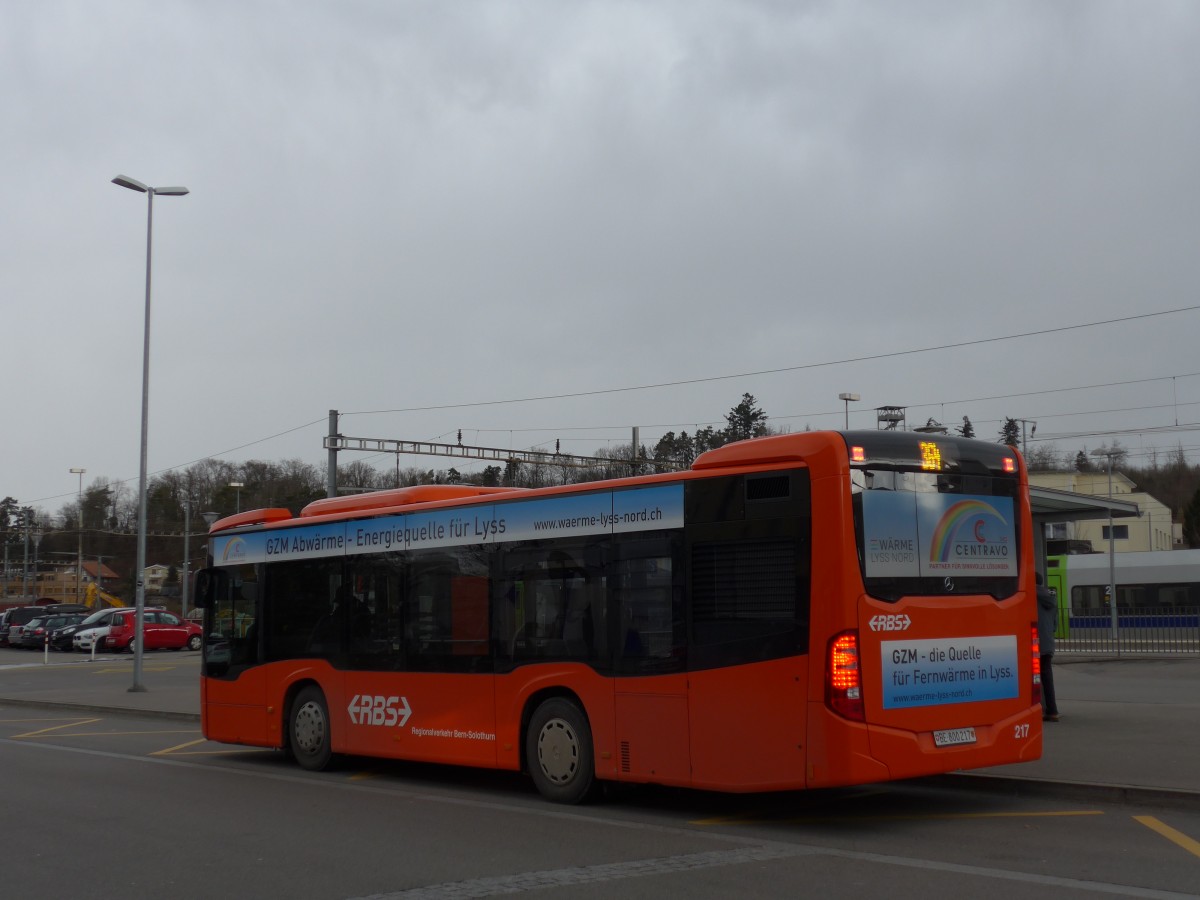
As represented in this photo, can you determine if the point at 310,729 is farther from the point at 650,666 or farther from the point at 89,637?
the point at 89,637

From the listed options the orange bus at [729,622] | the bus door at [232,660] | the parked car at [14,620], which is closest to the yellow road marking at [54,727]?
the bus door at [232,660]

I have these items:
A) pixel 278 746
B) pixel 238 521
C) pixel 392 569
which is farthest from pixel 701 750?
pixel 238 521

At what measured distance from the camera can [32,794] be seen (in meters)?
Answer: 11.5

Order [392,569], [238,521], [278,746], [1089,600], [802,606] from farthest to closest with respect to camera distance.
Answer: [1089,600], [238,521], [278,746], [392,569], [802,606]

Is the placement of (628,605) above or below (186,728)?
above

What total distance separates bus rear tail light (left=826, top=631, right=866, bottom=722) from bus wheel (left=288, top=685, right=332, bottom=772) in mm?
6646

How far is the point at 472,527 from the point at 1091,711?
897 centimetres

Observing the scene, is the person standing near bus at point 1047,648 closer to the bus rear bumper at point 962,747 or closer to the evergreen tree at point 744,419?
the bus rear bumper at point 962,747

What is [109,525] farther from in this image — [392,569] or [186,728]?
[392,569]

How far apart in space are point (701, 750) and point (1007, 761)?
2.39m

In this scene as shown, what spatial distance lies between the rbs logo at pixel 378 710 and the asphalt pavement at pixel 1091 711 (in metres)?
5.44

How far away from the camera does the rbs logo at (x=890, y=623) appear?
28.4 ft

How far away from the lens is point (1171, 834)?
27.8 ft

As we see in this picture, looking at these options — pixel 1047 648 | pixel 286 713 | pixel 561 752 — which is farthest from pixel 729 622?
pixel 1047 648
